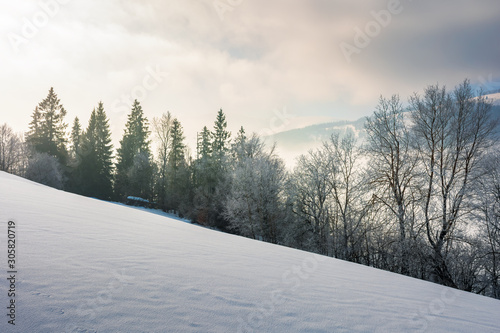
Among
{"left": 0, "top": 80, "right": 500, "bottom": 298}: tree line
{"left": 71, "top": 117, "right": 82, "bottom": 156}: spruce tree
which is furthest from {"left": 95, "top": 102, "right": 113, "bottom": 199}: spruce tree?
{"left": 71, "top": 117, "right": 82, "bottom": 156}: spruce tree

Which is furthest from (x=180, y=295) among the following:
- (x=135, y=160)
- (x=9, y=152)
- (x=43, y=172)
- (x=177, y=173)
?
(x=9, y=152)

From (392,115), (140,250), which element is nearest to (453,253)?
(392,115)

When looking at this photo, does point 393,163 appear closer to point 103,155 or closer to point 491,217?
point 491,217

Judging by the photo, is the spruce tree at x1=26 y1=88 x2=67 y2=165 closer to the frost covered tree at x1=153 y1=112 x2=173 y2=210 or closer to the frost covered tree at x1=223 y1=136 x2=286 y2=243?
the frost covered tree at x1=153 y1=112 x2=173 y2=210

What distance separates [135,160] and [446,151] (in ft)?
132

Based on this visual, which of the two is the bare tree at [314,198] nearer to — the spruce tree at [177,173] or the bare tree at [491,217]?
the bare tree at [491,217]

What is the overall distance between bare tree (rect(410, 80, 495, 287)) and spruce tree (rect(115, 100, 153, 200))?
3723 cm

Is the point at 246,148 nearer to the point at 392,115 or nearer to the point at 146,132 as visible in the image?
the point at 392,115

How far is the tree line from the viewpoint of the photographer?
14617mm

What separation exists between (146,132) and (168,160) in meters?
10.3

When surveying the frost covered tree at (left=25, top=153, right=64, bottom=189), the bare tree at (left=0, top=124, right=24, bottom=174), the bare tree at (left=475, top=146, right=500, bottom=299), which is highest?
the bare tree at (left=0, top=124, right=24, bottom=174)

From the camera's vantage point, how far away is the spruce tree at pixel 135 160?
41.8 metres

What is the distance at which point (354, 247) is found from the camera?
21688mm

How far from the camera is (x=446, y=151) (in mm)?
16297
